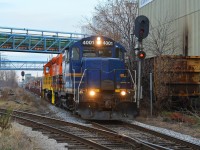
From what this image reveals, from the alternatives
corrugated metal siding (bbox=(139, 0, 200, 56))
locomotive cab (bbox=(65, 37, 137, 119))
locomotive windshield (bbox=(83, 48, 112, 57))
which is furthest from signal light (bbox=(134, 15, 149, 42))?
corrugated metal siding (bbox=(139, 0, 200, 56))

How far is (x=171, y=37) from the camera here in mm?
24109

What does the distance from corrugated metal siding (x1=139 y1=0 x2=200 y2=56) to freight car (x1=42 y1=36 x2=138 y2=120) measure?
7.29 m

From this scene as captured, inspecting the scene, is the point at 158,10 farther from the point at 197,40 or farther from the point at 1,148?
the point at 1,148

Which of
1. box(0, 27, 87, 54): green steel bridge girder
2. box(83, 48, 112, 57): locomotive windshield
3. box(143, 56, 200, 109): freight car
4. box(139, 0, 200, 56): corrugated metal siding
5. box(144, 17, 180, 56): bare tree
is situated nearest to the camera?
box(83, 48, 112, 57): locomotive windshield

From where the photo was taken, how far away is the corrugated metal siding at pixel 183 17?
69.2ft

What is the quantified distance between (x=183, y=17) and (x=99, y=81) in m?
10.4

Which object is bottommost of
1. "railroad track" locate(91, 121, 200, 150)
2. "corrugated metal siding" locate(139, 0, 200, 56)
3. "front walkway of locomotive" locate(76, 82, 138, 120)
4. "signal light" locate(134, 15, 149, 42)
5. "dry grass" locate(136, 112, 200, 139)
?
"railroad track" locate(91, 121, 200, 150)

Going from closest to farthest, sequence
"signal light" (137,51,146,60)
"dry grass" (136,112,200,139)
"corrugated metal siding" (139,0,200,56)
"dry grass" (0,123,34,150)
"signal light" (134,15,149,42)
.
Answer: "dry grass" (0,123,34,150) < "dry grass" (136,112,200,139) < "signal light" (137,51,146,60) < "signal light" (134,15,149,42) < "corrugated metal siding" (139,0,200,56)

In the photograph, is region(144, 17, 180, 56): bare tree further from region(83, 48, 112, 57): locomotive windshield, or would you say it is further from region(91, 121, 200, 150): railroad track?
region(91, 121, 200, 150): railroad track

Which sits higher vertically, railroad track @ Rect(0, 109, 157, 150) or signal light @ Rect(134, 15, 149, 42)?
signal light @ Rect(134, 15, 149, 42)

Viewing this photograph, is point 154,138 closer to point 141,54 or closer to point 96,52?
point 141,54

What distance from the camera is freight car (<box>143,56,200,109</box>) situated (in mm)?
15984

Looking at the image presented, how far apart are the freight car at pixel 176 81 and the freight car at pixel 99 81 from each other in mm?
1704

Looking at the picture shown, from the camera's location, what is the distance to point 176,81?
1638 centimetres
